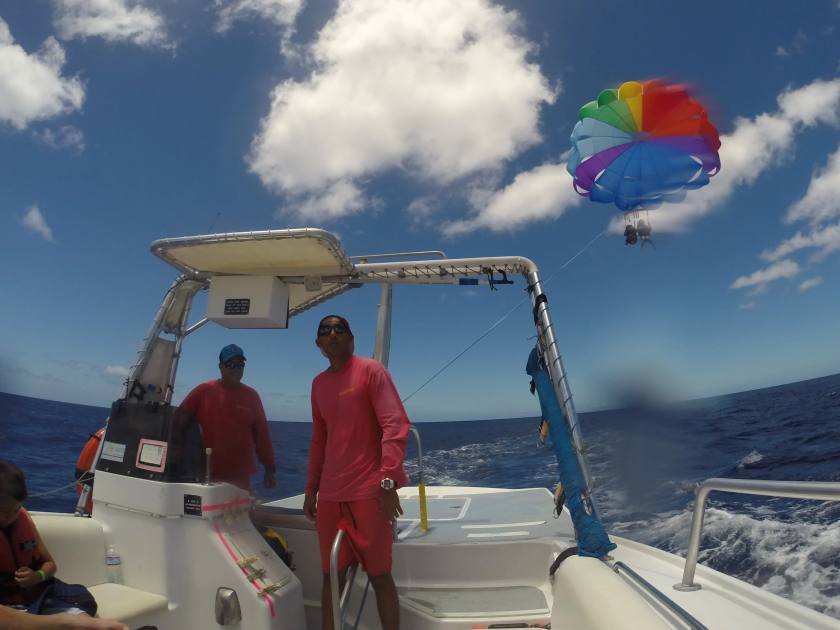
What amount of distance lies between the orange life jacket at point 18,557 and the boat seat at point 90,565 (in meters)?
0.38

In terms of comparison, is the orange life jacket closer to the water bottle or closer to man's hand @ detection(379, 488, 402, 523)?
the water bottle

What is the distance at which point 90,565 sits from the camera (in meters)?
2.69

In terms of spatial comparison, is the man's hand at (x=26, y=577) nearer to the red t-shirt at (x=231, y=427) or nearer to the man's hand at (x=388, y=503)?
the red t-shirt at (x=231, y=427)

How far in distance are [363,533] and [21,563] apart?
148 cm

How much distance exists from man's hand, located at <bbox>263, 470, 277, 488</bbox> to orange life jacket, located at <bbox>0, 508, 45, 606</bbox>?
146 centimetres

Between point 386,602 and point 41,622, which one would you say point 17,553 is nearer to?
point 41,622

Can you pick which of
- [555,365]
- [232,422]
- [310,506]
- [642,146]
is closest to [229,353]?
[232,422]

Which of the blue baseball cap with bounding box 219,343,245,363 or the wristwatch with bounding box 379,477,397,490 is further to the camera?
the blue baseball cap with bounding box 219,343,245,363

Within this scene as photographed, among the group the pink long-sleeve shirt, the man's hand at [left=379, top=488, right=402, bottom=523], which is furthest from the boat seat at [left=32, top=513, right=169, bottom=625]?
the man's hand at [left=379, top=488, right=402, bottom=523]

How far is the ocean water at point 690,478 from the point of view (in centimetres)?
486

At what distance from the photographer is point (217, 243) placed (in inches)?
124

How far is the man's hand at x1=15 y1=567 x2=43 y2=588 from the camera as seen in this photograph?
2.05 m

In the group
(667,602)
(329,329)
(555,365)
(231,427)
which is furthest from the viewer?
(231,427)

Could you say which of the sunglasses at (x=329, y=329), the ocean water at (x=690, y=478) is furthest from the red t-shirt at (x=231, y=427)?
the sunglasses at (x=329, y=329)
